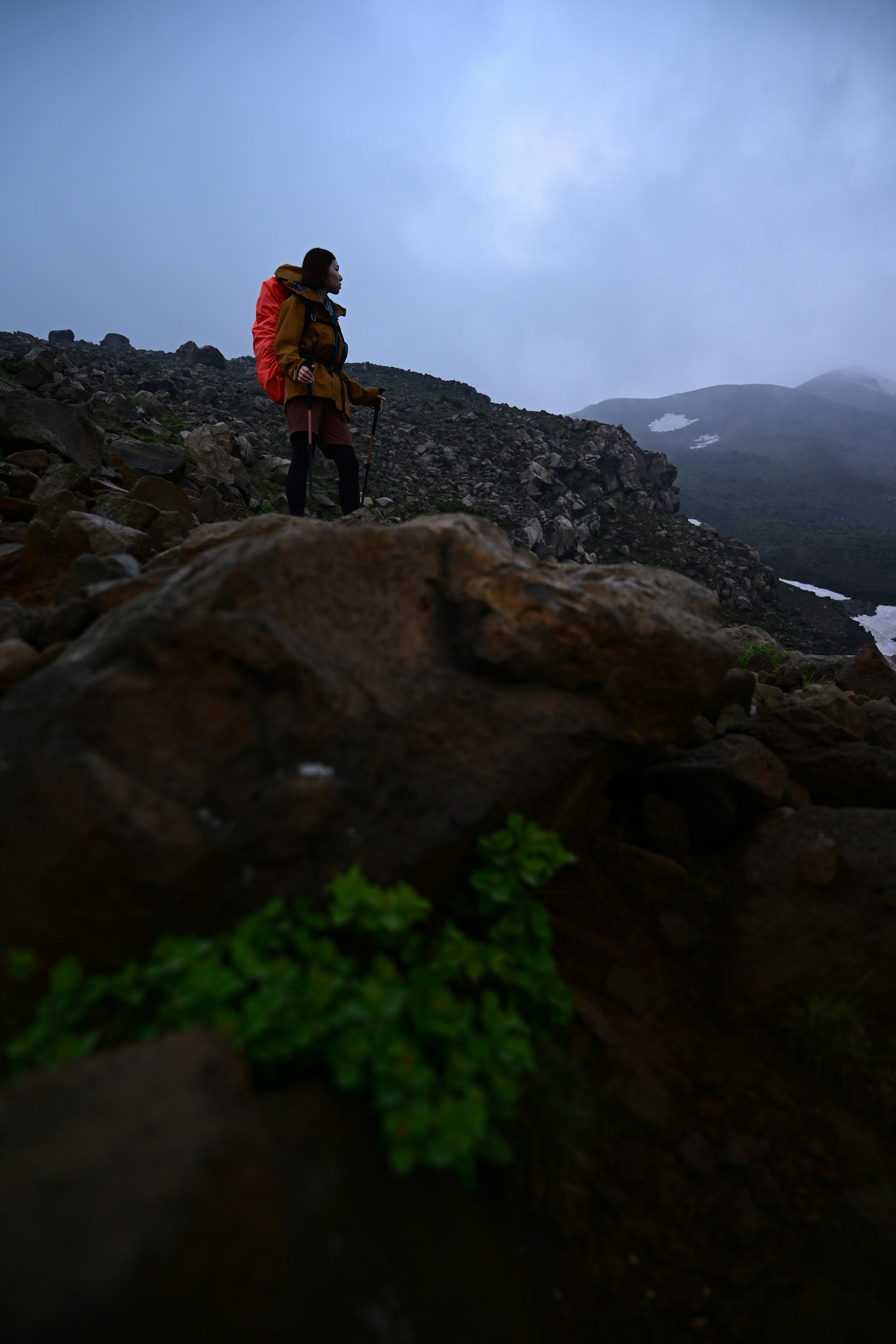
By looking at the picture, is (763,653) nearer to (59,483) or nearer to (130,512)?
(130,512)

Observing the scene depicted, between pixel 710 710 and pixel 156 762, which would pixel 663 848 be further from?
pixel 156 762

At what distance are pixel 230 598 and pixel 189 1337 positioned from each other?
1960mm

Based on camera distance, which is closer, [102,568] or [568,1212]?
[568,1212]

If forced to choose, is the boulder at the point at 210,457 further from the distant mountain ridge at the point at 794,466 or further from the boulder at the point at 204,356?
the distant mountain ridge at the point at 794,466

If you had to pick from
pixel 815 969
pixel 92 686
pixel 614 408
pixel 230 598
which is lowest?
pixel 815 969

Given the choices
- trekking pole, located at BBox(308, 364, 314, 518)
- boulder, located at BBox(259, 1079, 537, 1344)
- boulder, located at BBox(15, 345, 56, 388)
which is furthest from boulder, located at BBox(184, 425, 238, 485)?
boulder, located at BBox(259, 1079, 537, 1344)

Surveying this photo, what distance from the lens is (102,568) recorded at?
3.91 m

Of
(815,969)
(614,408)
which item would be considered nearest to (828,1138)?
(815,969)

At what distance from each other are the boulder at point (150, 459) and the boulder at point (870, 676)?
8.90m

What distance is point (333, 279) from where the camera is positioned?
6711 mm

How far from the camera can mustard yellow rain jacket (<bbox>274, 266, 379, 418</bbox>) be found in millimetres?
6637

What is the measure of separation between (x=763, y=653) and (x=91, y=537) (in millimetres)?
6549

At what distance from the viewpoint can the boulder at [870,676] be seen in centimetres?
721

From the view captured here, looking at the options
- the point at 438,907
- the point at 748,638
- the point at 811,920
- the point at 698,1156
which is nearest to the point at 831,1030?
the point at 811,920
